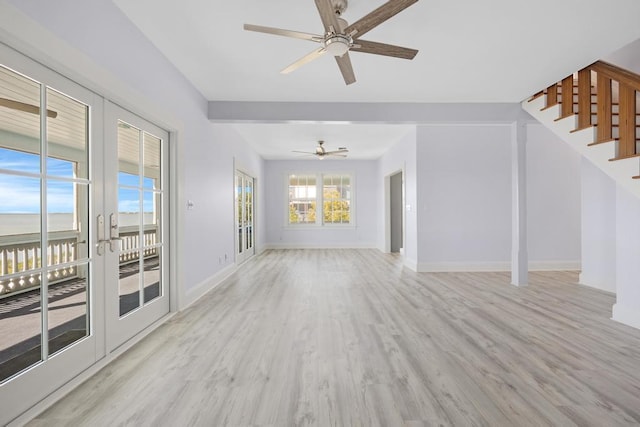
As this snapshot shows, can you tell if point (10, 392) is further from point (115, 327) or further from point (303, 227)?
point (303, 227)

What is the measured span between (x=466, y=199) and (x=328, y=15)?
487 centimetres

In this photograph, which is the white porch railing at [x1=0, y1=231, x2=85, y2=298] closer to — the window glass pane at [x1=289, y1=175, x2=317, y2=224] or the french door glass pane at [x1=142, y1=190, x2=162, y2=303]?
the french door glass pane at [x1=142, y1=190, x2=162, y2=303]

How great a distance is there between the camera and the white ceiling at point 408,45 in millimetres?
2482

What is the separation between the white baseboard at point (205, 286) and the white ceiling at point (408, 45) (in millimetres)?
2644

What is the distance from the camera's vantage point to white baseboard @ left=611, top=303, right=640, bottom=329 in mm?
2986

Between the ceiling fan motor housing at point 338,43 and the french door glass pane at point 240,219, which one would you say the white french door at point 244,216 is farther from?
the ceiling fan motor housing at point 338,43

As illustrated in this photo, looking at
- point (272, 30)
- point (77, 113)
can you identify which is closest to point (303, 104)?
point (272, 30)

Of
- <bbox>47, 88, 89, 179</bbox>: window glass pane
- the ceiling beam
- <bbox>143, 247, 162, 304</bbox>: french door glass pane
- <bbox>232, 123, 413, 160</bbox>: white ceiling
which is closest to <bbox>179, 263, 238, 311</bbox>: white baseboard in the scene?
<bbox>143, 247, 162, 304</bbox>: french door glass pane

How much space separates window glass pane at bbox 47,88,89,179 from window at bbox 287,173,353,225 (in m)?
7.59

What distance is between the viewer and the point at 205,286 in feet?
14.2

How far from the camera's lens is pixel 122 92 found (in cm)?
241

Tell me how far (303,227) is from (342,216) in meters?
1.30

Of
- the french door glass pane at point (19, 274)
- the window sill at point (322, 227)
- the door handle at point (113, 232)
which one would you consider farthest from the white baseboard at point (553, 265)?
the french door glass pane at point (19, 274)

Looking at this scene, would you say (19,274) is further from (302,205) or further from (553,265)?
(302,205)
